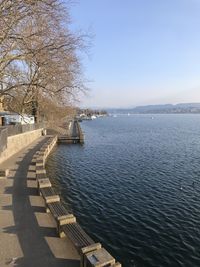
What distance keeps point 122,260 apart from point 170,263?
2032 millimetres

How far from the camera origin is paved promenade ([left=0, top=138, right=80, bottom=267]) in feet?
28.5

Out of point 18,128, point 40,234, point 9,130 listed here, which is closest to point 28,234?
point 40,234

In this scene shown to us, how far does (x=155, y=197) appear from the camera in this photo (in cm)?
2014

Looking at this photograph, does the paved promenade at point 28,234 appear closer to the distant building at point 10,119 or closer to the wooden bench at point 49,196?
the wooden bench at point 49,196

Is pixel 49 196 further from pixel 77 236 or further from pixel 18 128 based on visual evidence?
pixel 18 128

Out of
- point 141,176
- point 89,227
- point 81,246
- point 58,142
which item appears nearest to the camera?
point 81,246

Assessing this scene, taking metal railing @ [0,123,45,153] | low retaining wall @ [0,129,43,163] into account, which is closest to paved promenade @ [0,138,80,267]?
metal railing @ [0,123,45,153]

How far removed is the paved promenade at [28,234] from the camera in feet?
28.5

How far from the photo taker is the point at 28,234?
10422mm

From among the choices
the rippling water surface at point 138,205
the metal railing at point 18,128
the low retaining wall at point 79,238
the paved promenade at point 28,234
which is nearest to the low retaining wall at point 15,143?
the metal railing at point 18,128

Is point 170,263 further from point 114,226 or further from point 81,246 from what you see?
point 81,246

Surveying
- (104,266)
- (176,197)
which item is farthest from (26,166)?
(104,266)

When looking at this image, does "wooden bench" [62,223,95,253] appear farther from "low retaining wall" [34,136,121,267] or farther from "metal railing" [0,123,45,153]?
"metal railing" [0,123,45,153]

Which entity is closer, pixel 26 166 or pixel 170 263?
pixel 170 263
